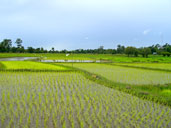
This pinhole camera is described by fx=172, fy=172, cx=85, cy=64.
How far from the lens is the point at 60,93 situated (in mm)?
5879

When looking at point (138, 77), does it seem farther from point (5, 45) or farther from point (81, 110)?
point (5, 45)

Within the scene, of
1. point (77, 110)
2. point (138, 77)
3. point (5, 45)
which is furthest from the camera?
point (5, 45)

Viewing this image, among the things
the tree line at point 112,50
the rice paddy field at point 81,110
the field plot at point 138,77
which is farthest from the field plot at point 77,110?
the tree line at point 112,50

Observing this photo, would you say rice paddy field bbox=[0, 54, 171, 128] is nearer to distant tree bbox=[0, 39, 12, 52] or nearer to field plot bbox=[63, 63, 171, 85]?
field plot bbox=[63, 63, 171, 85]

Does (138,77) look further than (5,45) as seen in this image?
No

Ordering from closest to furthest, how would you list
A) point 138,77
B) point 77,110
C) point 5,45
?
point 77,110 → point 138,77 → point 5,45

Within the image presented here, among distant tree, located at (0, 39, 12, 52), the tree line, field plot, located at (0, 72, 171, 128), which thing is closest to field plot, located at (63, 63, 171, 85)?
field plot, located at (0, 72, 171, 128)

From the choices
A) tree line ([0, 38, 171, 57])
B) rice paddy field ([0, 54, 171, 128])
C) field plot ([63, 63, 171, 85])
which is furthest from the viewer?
tree line ([0, 38, 171, 57])

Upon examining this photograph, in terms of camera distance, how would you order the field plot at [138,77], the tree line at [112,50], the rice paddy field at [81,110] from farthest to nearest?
the tree line at [112,50] < the field plot at [138,77] < the rice paddy field at [81,110]

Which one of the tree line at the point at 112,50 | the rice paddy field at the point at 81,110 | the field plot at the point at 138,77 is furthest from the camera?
the tree line at the point at 112,50

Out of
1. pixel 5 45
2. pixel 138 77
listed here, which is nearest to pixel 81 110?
pixel 138 77

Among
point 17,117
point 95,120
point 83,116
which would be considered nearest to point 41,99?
point 17,117

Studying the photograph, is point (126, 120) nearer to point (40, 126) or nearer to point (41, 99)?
point (40, 126)

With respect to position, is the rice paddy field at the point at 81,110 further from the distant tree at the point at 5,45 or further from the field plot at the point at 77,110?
the distant tree at the point at 5,45
